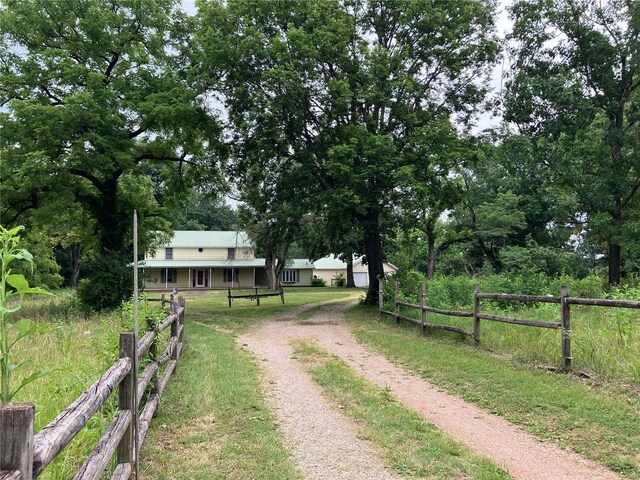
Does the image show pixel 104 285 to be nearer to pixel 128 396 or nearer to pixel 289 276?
pixel 128 396

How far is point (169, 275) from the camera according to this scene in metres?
47.5

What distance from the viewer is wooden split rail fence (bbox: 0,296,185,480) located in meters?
1.79

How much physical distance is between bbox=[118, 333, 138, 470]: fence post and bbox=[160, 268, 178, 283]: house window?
4478cm

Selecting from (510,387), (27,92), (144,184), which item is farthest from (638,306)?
(144,184)

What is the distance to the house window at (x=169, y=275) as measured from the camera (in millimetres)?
46875

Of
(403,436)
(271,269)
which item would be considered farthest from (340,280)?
(403,436)

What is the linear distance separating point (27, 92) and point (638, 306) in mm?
20379

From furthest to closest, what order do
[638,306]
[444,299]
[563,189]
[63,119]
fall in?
1. [563,189]
2. [63,119]
3. [444,299]
4. [638,306]

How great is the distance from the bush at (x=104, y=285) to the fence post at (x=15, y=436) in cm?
1718

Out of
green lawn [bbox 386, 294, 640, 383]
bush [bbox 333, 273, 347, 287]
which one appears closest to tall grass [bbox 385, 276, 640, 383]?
green lawn [bbox 386, 294, 640, 383]

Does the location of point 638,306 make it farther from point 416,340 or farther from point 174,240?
point 174,240

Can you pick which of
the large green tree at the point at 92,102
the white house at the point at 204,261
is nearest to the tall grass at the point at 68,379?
the large green tree at the point at 92,102

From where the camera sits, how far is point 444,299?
13.8m

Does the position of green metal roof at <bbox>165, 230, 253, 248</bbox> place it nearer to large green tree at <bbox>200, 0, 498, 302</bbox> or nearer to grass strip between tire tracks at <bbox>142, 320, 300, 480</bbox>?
large green tree at <bbox>200, 0, 498, 302</bbox>
